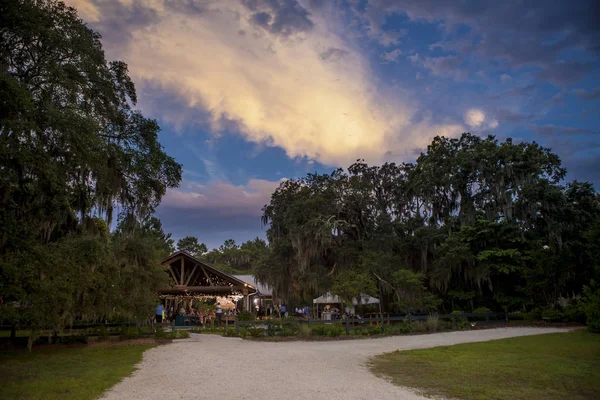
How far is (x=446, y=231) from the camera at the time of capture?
100 ft

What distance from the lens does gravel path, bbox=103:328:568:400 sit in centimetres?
717

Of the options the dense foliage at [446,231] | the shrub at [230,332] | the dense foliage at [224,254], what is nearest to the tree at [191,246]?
the dense foliage at [224,254]

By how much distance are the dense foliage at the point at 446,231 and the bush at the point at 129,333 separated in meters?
11.4

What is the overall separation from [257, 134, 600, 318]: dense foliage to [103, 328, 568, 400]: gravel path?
41.9 feet

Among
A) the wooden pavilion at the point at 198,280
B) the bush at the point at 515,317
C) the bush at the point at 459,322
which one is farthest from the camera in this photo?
the bush at the point at 515,317

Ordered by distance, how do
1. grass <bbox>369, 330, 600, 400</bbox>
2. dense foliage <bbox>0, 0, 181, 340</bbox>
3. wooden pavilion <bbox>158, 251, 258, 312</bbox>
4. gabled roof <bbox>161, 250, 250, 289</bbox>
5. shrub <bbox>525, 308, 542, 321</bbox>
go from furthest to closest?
wooden pavilion <bbox>158, 251, 258, 312</bbox> → gabled roof <bbox>161, 250, 250, 289</bbox> → shrub <bbox>525, 308, 542, 321</bbox> → dense foliage <bbox>0, 0, 181, 340</bbox> → grass <bbox>369, 330, 600, 400</bbox>

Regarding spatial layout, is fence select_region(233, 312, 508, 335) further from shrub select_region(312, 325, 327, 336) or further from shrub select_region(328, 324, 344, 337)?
shrub select_region(328, 324, 344, 337)

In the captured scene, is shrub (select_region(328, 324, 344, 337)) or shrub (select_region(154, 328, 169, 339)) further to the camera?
shrub (select_region(328, 324, 344, 337))

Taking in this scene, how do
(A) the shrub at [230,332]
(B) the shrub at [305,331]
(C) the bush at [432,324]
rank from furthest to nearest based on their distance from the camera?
(A) the shrub at [230,332] → (C) the bush at [432,324] → (B) the shrub at [305,331]

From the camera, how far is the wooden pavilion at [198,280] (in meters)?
26.6

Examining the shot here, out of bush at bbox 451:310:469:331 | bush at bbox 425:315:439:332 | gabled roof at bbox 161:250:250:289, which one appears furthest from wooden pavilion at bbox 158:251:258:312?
bush at bbox 451:310:469:331

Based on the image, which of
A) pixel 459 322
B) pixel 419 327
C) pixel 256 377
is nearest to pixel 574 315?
pixel 459 322

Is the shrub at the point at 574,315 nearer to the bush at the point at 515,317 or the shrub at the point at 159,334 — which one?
the bush at the point at 515,317

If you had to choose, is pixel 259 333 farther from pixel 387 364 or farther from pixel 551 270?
pixel 551 270
